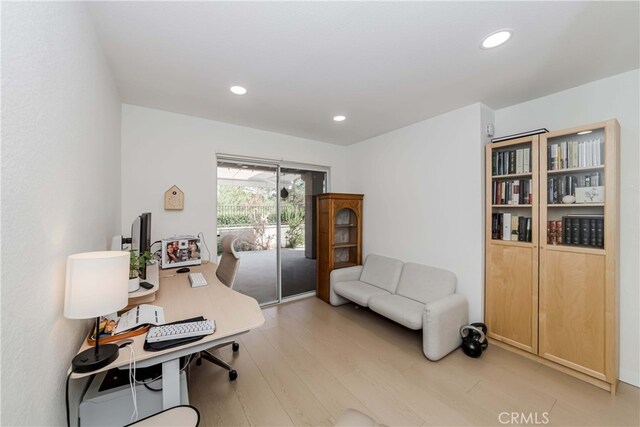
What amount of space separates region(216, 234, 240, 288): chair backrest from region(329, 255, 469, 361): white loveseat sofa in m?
1.59

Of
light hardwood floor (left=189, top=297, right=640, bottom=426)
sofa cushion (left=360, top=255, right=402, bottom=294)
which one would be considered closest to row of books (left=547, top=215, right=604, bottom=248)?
light hardwood floor (left=189, top=297, right=640, bottom=426)

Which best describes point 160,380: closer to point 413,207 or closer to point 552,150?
point 413,207

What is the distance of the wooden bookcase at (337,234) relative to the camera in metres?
3.65

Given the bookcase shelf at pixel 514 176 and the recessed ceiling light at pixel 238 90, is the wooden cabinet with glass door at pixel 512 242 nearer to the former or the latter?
the bookcase shelf at pixel 514 176

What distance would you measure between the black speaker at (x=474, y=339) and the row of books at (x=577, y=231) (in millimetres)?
1037

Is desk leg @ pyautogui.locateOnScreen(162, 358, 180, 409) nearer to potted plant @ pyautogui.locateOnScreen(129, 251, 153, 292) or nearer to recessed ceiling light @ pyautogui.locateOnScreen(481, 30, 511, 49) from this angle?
potted plant @ pyautogui.locateOnScreen(129, 251, 153, 292)

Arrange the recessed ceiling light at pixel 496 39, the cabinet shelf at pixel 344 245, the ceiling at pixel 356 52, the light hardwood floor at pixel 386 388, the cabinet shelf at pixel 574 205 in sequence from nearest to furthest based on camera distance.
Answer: the ceiling at pixel 356 52
the recessed ceiling light at pixel 496 39
the light hardwood floor at pixel 386 388
the cabinet shelf at pixel 574 205
the cabinet shelf at pixel 344 245

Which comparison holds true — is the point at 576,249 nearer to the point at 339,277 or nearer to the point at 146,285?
the point at 339,277

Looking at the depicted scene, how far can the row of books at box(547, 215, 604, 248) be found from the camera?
Answer: 1979mm

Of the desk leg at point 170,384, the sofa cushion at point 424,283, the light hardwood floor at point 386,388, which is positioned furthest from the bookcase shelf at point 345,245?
the desk leg at point 170,384

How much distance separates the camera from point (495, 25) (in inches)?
57.6

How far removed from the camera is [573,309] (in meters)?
2.04

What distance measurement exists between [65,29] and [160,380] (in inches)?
68.9

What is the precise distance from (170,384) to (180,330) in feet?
0.86
